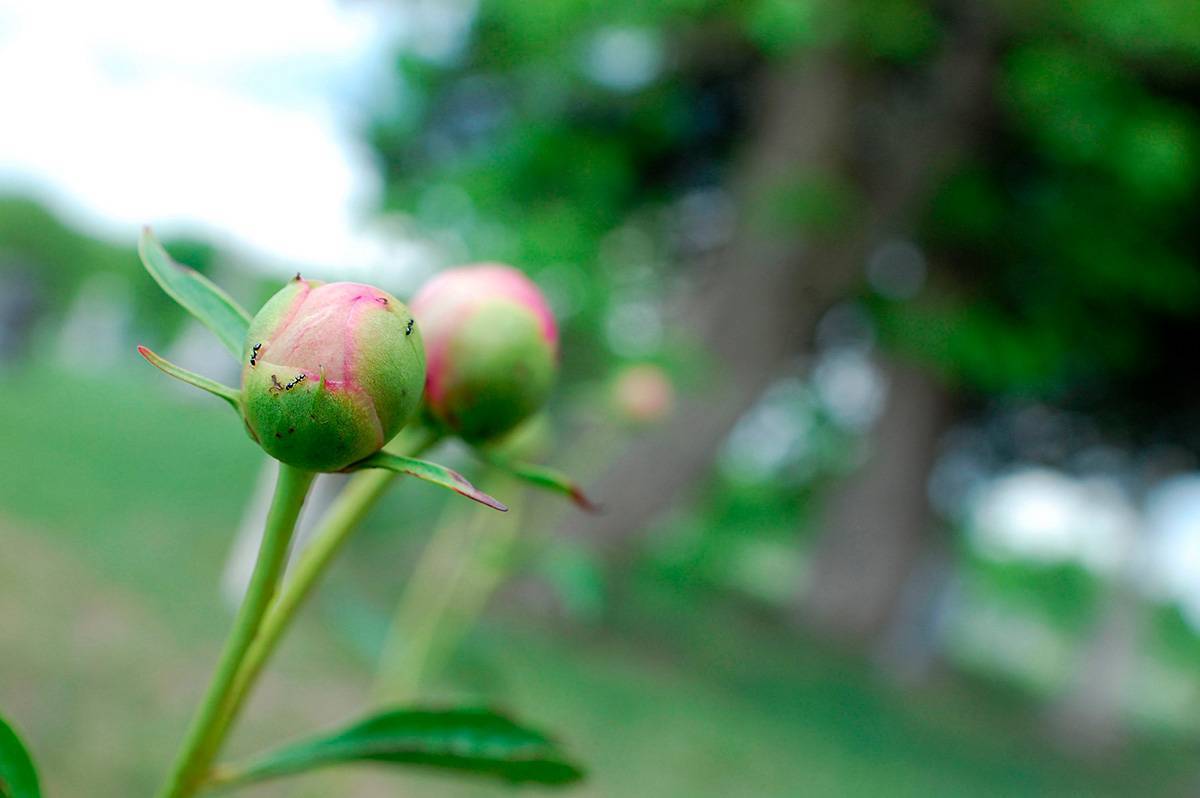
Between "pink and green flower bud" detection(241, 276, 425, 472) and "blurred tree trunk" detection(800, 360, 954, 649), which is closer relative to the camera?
"pink and green flower bud" detection(241, 276, 425, 472)

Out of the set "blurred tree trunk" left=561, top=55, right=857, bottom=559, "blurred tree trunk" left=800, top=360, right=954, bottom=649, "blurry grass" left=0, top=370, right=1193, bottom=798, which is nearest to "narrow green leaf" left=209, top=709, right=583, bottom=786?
"blurry grass" left=0, top=370, right=1193, bottom=798

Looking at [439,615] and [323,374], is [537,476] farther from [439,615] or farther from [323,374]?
[439,615]

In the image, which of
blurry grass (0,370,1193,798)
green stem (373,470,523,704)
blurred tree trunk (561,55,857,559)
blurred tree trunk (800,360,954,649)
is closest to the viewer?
green stem (373,470,523,704)

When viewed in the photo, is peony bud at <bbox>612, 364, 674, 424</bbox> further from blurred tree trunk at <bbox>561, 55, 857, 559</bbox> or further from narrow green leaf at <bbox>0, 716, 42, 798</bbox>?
blurred tree trunk at <bbox>561, 55, 857, 559</bbox>

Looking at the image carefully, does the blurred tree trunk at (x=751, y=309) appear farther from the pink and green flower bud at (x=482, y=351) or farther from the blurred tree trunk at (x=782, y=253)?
the pink and green flower bud at (x=482, y=351)

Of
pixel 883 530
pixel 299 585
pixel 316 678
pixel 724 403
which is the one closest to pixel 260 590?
pixel 299 585

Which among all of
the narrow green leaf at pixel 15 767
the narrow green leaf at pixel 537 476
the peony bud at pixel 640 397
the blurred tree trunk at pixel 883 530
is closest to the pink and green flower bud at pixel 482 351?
the narrow green leaf at pixel 537 476
